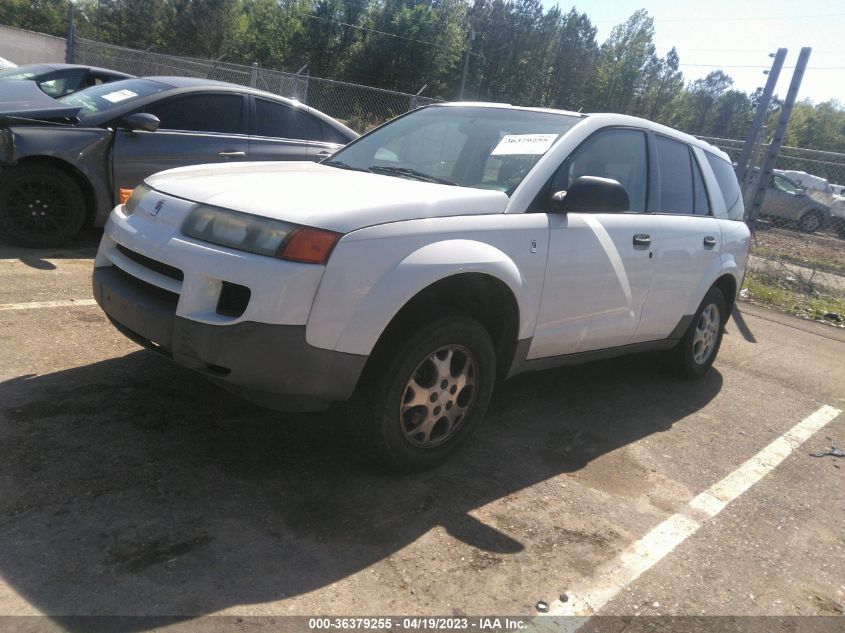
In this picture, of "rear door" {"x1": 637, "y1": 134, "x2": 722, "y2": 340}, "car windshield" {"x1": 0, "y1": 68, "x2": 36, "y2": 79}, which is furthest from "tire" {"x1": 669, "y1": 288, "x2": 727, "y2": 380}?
"car windshield" {"x1": 0, "y1": 68, "x2": 36, "y2": 79}

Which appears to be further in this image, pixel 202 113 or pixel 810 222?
pixel 810 222

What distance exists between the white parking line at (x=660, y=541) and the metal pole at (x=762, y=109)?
5775 millimetres

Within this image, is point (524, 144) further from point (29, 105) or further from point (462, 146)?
point (29, 105)

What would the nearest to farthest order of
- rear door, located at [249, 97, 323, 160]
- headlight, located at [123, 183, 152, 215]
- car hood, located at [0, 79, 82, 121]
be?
headlight, located at [123, 183, 152, 215]
car hood, located at [0, 79, 82, 121]
rear door, located at [249, 97, 323, 160]

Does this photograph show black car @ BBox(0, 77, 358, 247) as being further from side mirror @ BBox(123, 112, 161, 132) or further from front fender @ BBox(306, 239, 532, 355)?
front fender @ BBox(306, 239, 532, 355)

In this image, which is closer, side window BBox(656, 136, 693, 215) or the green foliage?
side window BBox(656, 136, 693, 215)

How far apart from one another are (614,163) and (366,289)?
208 cm

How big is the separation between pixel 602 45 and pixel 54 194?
81.1 metres

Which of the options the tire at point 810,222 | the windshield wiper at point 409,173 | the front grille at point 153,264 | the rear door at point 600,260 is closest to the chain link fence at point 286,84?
the tire at point 810,222

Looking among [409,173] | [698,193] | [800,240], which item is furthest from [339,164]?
[800,240]

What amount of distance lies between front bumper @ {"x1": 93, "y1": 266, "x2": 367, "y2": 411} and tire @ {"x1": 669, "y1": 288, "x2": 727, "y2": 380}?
316 centimetres

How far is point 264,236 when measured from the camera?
2.72 m

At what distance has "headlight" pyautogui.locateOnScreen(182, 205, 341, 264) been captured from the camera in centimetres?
266

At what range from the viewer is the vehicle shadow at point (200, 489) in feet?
7.56
